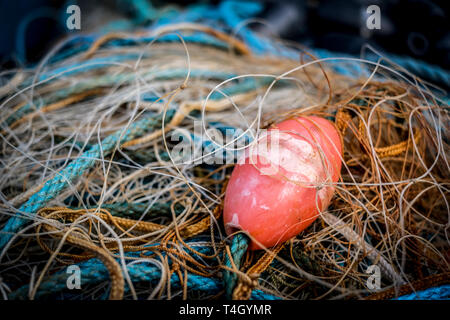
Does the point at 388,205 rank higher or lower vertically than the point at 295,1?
lower

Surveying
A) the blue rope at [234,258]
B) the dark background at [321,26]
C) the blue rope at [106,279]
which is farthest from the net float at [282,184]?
the dark background at [321,26]

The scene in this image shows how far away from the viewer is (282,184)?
0.68m

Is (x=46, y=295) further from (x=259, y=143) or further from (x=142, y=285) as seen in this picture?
(x=259, y=143)

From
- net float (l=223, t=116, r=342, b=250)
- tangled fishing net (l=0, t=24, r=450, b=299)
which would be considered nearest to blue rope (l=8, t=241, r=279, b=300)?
tangled fishing net (l=0, t=24, r=450, b=299)

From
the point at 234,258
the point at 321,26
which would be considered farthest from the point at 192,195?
the point at 321,26

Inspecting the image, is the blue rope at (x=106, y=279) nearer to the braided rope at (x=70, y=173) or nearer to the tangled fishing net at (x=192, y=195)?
the tangled fishing net at (x=192, y=195)

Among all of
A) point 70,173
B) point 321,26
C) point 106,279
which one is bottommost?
point 106,279

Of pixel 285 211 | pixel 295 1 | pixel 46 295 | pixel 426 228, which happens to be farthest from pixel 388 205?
pixel 295 1

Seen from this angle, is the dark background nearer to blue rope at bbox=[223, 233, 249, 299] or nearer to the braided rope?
the braided rope

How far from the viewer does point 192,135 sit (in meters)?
1.03

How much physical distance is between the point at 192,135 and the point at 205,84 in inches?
13.2

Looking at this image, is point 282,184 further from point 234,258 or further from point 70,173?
point 70,173

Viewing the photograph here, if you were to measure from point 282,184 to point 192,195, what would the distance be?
33cm

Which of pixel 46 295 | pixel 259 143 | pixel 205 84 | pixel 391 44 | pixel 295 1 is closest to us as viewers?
pixel 46 295
